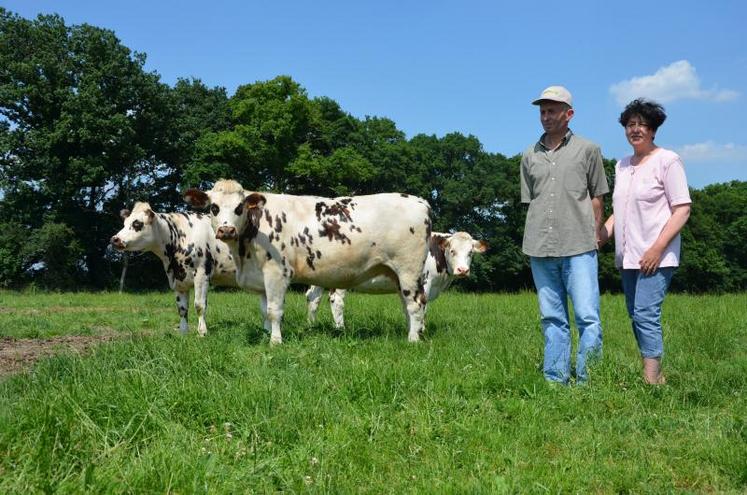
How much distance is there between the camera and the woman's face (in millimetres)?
5008

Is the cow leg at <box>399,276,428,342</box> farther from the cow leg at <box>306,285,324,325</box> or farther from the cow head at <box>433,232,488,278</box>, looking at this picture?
the cow head at <box>433,232,488,278</box>

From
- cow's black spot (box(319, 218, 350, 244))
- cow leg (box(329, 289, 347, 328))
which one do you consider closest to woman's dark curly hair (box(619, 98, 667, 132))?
cow's black spot (box(319, 218, 350, 244))

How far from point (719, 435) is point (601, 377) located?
1126 mm

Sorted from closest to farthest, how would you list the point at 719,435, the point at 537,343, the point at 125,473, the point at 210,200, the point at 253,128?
the point at 125,473, the point at 719,435, the point at 537,343, the point at 210,200, the point at 253,128

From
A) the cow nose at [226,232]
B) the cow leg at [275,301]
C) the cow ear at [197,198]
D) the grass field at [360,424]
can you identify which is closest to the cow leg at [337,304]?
the cow leg at [275,301]

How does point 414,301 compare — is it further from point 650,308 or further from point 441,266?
point 650,308

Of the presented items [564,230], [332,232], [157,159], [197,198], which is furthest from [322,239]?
[157,159]

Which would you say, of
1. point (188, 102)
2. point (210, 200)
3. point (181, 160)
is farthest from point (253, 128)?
point (210, 200)

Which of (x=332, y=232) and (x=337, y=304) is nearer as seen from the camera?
(x=332, y=232)

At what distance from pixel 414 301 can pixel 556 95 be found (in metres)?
3.76

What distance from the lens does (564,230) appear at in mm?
5125

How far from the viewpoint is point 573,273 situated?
513 centimetres

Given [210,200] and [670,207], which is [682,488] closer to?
[670,207]

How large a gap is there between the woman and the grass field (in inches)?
18.4
